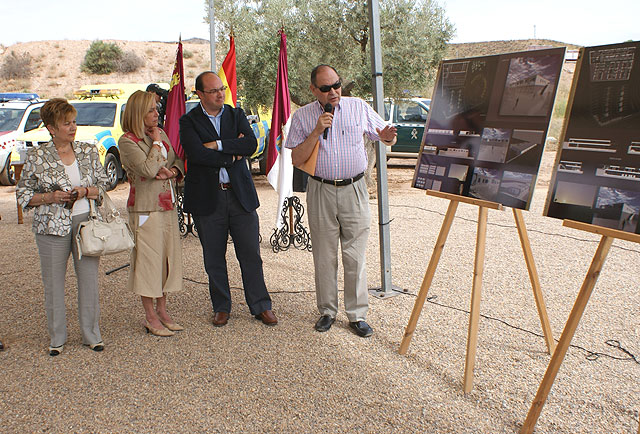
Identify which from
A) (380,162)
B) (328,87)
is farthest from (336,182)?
(380,162)

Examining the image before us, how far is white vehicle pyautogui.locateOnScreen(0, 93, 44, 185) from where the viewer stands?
1314cm

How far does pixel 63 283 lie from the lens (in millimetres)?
3918

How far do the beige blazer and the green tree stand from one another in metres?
7.65

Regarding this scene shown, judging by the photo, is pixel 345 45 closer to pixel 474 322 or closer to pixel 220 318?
pixel 220 318

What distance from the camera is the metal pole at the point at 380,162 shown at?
15.3 ft

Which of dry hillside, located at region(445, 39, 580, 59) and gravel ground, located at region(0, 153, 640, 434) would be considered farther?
dry hillside, located at region(445, 39, 580, 59)

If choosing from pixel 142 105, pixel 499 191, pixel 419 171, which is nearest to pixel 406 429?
pixel 499 191

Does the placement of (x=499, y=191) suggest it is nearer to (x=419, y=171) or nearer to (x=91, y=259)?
(x=419, y=171)

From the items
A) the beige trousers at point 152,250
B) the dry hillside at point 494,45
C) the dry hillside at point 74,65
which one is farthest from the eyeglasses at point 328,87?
the dry hillside at point 494,45

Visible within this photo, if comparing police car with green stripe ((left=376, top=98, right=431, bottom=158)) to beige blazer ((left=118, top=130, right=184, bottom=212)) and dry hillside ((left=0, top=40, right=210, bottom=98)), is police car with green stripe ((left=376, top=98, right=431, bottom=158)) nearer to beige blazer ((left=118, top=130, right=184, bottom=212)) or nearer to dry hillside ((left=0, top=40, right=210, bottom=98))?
beige blazer ((left=118, top=130, right=184, bottom=212))

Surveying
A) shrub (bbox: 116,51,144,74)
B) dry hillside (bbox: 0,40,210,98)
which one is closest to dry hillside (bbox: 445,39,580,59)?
dry hillside (bbox: 0,40,210,98)

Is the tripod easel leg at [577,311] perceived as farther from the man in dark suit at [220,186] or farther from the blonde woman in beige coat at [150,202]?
the blonde woman in beige coat at [150,202]

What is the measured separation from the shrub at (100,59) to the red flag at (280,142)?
150ft

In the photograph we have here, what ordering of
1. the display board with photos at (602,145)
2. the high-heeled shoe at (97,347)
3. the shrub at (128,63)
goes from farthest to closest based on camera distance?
the shrub at (128,63)
the high-heeled shoe at (97,347)
the display board with photos at (602,145)
